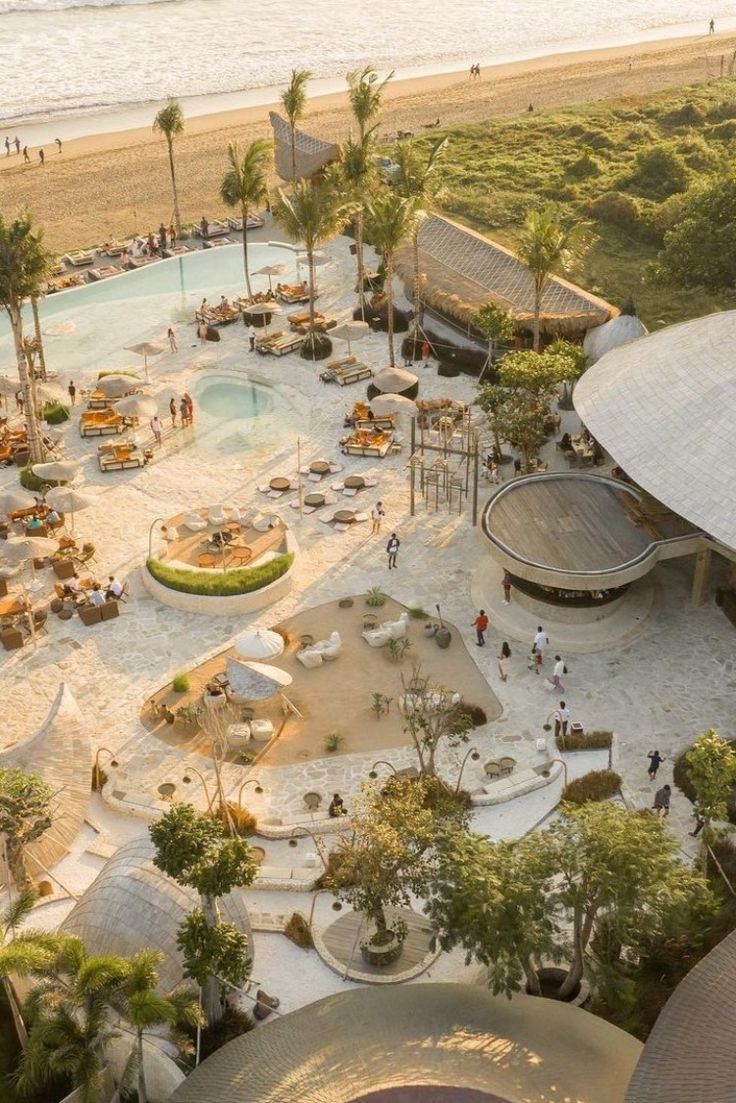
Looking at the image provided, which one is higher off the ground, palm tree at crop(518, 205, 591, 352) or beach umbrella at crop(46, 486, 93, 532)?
palm tree at crop(518, 205, 591, 352)

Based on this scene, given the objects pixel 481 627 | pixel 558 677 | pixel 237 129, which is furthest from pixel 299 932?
pixel 237 129

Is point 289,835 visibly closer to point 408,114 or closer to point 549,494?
point 549,494

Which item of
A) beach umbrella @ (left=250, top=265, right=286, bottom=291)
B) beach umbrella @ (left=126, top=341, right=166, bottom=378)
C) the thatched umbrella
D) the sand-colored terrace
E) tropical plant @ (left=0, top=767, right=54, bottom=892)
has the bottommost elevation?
the sand-colored terrace

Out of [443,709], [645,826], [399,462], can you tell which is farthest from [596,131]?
[645,826]

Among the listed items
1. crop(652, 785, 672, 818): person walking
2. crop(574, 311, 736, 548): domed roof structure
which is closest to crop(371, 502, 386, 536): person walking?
crop(574, 311, 736, 548): domed roof structure

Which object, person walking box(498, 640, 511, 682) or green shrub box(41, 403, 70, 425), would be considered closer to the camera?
person walking box(498, 640, 511, 682)

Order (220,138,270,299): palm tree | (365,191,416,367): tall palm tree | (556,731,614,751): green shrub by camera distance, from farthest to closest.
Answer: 1. (220,138,270,299): palm tree
2. (365,191,416,367): tall palm tree
3. (556,731,614,751): green shrub

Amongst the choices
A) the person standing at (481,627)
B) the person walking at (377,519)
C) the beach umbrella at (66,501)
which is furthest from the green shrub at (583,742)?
the beach umbrella at (66,501)

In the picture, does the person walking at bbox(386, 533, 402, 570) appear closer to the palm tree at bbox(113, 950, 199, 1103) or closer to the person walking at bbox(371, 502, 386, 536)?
the person walking at bbox(371, 502, 386, 536)
